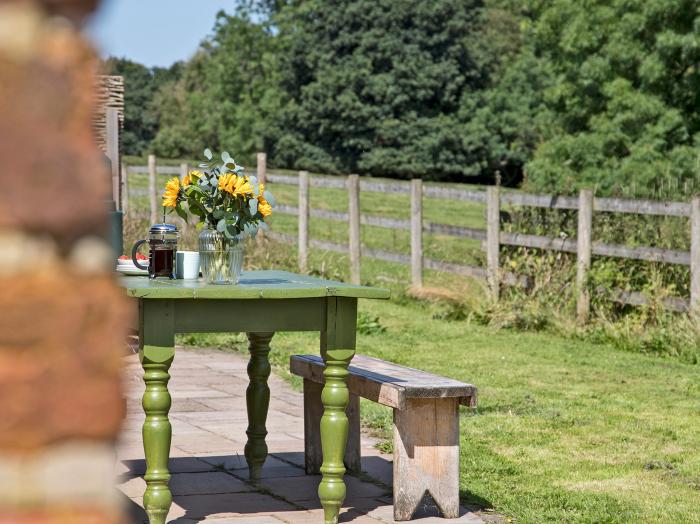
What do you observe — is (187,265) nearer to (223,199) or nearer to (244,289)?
(223,199)

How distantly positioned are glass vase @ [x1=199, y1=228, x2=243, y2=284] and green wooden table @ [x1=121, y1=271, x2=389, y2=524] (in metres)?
0.07

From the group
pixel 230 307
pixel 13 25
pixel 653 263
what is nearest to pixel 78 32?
pixel 13 25

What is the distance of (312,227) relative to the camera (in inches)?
1212

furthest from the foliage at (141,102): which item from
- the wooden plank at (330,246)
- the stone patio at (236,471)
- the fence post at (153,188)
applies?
the stone patio at (236,471)

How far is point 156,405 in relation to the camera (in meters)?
4.50

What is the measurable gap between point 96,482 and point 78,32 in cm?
22

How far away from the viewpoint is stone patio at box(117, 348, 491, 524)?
496cm

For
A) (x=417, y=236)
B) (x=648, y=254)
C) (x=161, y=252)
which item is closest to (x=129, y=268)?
(x=161, y=252)

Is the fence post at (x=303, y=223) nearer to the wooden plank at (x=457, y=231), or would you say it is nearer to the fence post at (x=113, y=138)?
the wooden plank at (x=457, y=231)

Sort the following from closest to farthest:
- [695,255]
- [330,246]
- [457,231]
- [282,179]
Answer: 1. [695,255]
2. [457,231]
3. [330,246]
4. [282,179]

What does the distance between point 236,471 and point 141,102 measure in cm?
6850

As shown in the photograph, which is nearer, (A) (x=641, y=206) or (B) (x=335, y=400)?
(B) (x=335, y=400)

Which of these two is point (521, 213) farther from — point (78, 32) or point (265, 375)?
point (78, 32)

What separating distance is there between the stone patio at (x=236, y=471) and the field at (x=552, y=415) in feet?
1.54
